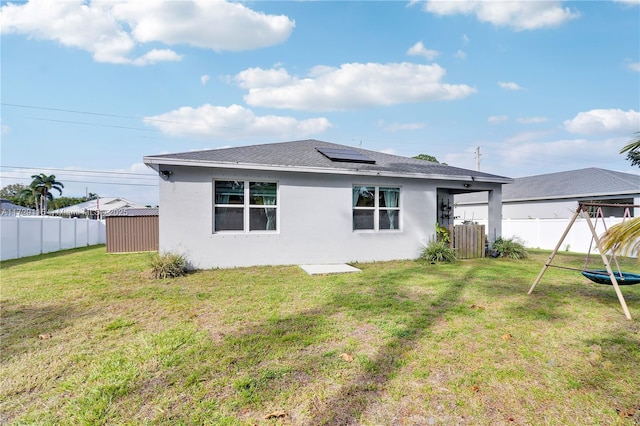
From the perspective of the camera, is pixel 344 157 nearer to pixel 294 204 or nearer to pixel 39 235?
pixel 294 204

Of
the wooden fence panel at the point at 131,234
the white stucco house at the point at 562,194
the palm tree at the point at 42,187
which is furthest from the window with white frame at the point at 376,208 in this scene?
the palm tree at the point at 42,187

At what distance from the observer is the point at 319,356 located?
3291mm

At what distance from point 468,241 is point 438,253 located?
1.54m

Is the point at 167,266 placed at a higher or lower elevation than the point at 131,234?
lower

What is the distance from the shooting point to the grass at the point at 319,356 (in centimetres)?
240

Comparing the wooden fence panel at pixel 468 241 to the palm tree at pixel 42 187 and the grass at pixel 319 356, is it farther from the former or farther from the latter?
the palm tree at pixel 42 187

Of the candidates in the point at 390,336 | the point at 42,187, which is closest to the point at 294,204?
the point at 390,336

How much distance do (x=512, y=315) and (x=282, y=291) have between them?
3.78 meters

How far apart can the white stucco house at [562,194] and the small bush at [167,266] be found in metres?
16.2

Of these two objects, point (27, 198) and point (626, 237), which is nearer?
point (626, 237)

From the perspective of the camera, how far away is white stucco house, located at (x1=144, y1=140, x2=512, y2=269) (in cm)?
825

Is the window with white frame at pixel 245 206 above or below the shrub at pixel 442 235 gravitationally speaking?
above

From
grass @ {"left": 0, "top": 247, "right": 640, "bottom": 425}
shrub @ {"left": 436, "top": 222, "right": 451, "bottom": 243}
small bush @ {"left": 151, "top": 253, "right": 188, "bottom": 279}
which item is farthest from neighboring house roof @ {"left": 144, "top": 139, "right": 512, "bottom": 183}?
grass @ {"left": 0, "top": 247, "right": 640, "bottom": 425}

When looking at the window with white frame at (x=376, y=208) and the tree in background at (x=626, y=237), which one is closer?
the tree in background at (x=626, y=237)
